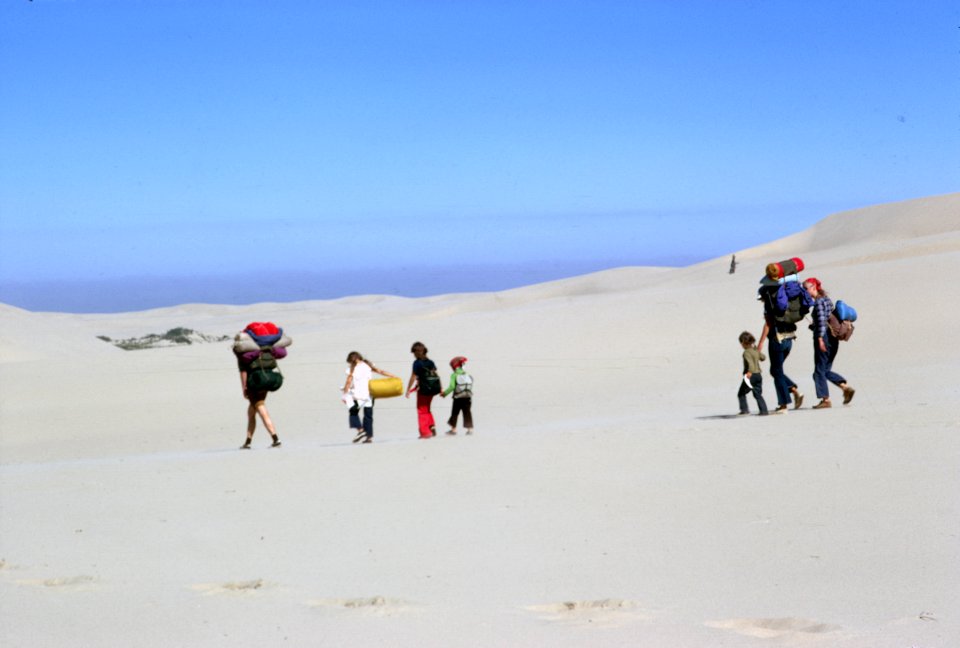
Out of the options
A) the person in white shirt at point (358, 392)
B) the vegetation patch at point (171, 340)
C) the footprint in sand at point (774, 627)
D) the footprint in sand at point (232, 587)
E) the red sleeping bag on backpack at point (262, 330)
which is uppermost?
the vegetation patch at point (171, 340)

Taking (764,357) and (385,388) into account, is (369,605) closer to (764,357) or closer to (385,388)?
(764,357)

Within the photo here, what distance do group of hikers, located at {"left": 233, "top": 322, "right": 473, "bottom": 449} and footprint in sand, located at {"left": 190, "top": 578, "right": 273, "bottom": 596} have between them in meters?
5.34

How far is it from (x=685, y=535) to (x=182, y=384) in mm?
16634

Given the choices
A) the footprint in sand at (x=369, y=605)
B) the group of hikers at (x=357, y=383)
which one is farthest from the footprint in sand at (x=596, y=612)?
the group of hikers at (x=357, y=383)

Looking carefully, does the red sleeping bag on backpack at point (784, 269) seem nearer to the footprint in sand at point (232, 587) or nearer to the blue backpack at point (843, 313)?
the blue backpack at point (843, 313)

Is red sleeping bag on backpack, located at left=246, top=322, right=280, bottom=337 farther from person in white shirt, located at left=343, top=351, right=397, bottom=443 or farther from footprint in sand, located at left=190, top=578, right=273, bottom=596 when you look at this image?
footprint in sand, located at left=190, top=578, right=273, bottom=596

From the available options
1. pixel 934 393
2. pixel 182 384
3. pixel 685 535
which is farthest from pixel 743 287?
pixel 685 535

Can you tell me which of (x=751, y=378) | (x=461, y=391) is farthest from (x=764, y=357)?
(x=461, y=391)

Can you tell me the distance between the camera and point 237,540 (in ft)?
23.3

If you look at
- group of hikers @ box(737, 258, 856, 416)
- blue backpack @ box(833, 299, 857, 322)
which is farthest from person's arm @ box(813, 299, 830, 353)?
blue backpack @ box(833, 299, 857, 322)

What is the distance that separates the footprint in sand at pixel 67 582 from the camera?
619 centimetres

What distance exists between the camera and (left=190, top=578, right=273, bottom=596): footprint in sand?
19.4ft

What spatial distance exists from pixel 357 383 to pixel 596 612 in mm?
8067

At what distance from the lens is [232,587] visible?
602cm
